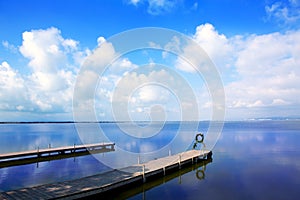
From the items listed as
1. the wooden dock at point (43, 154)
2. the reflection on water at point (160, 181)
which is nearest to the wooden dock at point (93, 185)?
the reflection on water at point (160, 181)

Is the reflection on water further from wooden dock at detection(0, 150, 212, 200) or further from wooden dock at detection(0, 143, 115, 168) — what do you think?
wooden dock at detection(0, 143, 115, 168)

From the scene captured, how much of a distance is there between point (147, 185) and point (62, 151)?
1953cm

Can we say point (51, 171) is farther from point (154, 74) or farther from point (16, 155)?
point (154, 74)

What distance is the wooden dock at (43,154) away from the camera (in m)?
28.0

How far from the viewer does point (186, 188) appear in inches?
747

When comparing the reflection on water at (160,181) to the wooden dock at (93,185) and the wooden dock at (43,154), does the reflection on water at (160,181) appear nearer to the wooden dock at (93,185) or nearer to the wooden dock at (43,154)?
the wooden dock at (93,185)

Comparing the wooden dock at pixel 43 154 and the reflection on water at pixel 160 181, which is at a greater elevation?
the wooden dock at pixel 43 154

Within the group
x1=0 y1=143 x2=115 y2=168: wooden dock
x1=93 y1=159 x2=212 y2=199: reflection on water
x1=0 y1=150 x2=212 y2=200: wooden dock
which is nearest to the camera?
x1=0 y1=150 x2=212 y2=200: wooden dock

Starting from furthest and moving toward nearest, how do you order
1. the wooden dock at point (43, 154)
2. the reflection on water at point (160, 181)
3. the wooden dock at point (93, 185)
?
the wooden dock at point (43, 154)
the reflection on water at point (160, 181)
the wooden dock at point (93, 185)

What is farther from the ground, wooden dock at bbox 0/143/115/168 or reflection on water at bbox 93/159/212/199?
wooden dock at bbox 0/143/115/168

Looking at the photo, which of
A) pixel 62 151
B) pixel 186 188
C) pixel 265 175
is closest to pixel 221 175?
pixel 265 175

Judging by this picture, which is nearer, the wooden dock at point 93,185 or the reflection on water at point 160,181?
the wooden dock at point 93,185

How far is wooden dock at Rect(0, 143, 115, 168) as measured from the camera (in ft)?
91.8

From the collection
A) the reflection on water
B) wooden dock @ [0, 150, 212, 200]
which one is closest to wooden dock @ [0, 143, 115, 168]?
wooden dock @ [0, 150, 212, 200]
